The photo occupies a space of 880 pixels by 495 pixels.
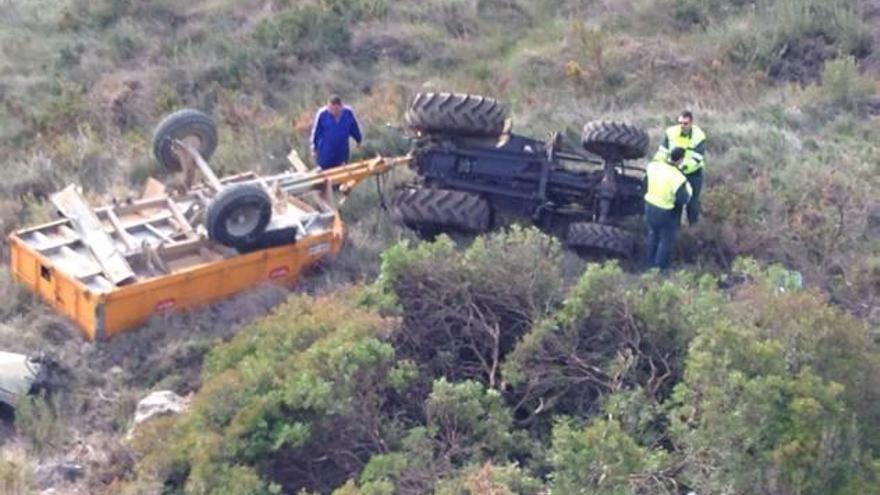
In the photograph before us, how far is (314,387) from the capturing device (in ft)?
34.2

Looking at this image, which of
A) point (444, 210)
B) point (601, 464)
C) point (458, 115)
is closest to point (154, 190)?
point (444, 210)

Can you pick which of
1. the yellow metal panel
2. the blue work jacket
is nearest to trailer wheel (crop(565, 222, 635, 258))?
the yellow metal panel

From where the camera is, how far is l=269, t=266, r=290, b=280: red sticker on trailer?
13.3 m

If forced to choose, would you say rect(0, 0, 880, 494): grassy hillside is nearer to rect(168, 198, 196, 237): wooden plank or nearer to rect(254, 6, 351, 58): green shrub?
rect(254, 6, 351, 58): green shrub

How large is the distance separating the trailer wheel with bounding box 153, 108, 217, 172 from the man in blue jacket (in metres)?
1.13

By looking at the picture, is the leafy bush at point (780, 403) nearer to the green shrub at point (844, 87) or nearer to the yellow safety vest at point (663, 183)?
the yellow safety vest at point (663, 183)

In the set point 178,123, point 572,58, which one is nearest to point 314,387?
point 178,123

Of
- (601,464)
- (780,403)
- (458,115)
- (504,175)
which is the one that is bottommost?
(601,464)

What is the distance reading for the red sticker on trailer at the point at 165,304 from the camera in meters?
12.6

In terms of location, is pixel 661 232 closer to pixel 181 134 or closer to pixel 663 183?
pixel 663 183

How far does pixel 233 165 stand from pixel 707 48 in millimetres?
6969

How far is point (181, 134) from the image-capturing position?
14109mm

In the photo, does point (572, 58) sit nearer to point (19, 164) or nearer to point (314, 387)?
point (19, 164)

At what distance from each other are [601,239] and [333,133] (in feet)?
9.55
